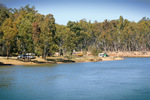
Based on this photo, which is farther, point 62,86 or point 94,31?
point 94,31

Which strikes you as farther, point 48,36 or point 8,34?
point 48,36

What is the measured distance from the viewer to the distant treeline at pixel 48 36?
86.1 metres

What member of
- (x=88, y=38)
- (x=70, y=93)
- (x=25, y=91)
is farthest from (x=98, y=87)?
(x=88, y=38)

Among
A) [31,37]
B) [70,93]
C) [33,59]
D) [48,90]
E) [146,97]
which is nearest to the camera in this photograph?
[146,97]

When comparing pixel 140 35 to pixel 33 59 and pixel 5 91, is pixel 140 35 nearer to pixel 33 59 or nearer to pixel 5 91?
pixel 33 59

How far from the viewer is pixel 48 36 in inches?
3553

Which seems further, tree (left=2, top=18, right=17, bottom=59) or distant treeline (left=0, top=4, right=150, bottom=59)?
distant treeline (left=0, top=4, right=150, bottom=59)

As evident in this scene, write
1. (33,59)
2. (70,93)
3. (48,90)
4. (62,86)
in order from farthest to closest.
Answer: (33,59)
(62,86)
(48,90)
(70,93)

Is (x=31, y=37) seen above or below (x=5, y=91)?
above

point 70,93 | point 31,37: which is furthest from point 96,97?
point 31,37

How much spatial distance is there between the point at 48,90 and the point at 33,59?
56.1 metres

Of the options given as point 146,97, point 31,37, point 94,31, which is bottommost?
point 146,97

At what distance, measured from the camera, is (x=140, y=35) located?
180 meters

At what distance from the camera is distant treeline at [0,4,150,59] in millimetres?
86062
